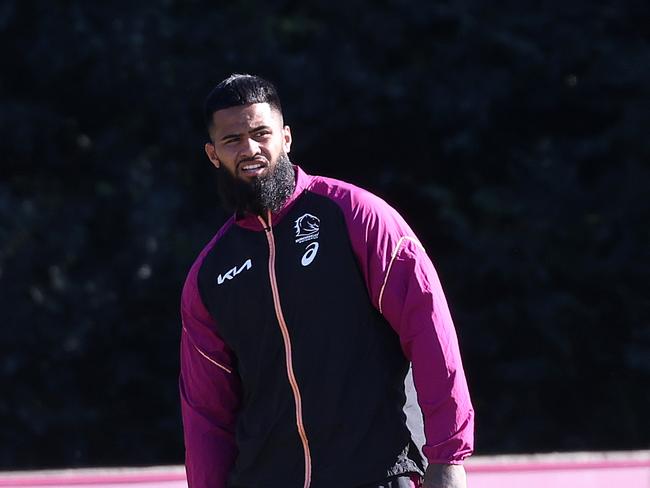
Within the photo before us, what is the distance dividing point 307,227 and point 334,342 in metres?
0.29

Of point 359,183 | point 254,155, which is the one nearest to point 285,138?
point 254,155

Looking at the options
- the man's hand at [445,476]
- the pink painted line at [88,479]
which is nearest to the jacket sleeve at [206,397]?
the man's hand at [445,476]

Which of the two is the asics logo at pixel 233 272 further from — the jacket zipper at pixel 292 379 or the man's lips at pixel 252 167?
the man's lips at pixel 252 167

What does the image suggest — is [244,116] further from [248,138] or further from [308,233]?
[308,233]

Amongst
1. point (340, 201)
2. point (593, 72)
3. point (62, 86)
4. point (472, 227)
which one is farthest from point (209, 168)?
point (340, 201)

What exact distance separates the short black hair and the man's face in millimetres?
15

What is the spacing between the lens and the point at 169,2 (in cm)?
906

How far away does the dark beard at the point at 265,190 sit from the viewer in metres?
2.93

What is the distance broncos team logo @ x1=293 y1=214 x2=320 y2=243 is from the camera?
2889 mm

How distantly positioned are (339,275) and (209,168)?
6.82 meters

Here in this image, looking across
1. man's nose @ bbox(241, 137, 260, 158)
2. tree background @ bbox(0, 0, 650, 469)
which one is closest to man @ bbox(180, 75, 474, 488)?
man's nose @ bbox(241, 137, 260, 158)

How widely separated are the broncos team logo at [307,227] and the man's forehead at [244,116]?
0.25 m

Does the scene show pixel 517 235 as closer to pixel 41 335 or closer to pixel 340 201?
pixel 41 335

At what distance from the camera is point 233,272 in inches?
116
